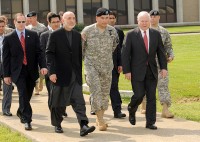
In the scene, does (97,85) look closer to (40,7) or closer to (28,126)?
(28,126)

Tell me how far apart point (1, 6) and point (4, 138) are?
47636mm

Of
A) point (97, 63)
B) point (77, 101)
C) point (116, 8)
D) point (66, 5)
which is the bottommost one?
point (77, 101)

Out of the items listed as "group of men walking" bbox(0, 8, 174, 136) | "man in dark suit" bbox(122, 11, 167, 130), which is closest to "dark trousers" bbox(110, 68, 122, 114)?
"group of men walking" bbox(0, 8, 174, 136)

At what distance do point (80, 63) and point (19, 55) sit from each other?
1.25 metres

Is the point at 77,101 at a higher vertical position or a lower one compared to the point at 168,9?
Result: lower

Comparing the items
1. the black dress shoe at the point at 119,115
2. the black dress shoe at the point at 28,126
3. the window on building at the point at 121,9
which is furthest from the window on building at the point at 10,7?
the black dress shoe at the point at 28,126

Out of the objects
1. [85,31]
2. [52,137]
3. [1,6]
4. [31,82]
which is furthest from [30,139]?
[1,6]

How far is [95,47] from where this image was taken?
888 cm

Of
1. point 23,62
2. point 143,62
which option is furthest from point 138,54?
point 23,62

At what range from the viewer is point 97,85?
28.8 feet

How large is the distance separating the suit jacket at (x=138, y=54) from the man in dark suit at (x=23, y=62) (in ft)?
4.66

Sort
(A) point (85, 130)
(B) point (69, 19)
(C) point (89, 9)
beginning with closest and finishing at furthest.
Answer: (A) point (85, 130)
(B) point (69, 19)
(C) point (89, 9)

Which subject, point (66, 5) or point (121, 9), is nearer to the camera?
point (66, 5)

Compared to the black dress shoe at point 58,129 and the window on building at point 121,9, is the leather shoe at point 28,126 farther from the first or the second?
Answer: the window on building at point 121,9
